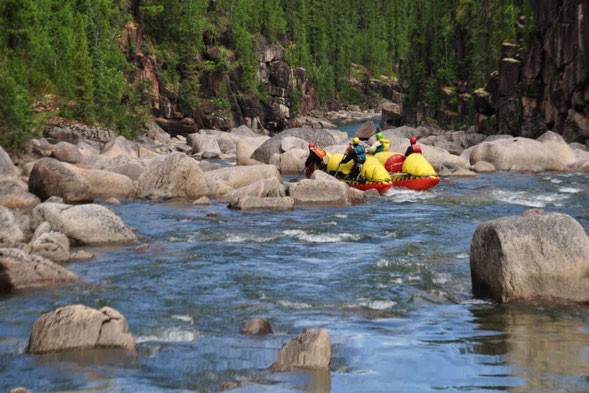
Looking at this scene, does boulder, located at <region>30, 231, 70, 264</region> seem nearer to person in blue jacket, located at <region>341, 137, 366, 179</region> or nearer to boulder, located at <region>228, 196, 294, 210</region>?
boulder, located at <region>228, 196, 294, 210</region>

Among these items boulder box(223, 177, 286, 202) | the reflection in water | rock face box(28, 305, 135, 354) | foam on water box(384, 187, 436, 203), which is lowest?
the reflection in water

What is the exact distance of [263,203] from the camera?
18531mm

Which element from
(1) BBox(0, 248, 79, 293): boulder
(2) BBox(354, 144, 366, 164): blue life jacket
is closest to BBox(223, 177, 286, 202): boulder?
(2) BBox(354, 144, 366, 164): blue life jacket

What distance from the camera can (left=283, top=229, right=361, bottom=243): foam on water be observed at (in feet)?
46.1

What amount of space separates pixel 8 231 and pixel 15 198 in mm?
5237

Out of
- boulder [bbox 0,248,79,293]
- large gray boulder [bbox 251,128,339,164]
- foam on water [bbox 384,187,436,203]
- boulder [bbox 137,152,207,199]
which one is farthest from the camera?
large gray boulder [bbox 251,128,339,164]

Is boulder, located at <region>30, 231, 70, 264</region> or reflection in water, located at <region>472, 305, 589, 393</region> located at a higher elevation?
boulder, located at <region>30, 231, 70, 264</region>

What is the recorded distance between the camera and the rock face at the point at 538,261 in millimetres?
8977

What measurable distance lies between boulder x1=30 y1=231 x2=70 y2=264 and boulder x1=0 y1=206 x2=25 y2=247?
313mm

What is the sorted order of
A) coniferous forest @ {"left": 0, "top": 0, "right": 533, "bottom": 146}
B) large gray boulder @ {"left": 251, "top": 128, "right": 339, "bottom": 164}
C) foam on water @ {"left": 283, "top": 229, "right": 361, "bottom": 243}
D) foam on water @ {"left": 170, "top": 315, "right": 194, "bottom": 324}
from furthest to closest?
coniferous forest @ {"left": 0, "top": 0, "right": 533, "bottom": 146}
large gray boulder @ {"left": 251, "top": 128, "right": 339, "bottom": 164}
foam on water @ {"left": 283, "top": 229, "right": 361, "bottom": 243}
foam on water @ {"left": 170, "top": 315, "right": 194, "bottom": 324}

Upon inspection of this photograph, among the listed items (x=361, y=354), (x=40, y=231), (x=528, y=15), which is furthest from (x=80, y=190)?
(x=528, y=15)

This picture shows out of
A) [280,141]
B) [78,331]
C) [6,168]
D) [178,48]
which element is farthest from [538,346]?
[178,48]

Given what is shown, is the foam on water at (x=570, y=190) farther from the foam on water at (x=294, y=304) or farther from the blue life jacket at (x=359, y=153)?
the foam on water at (x=294, y=304)

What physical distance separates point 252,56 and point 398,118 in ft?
44.5
